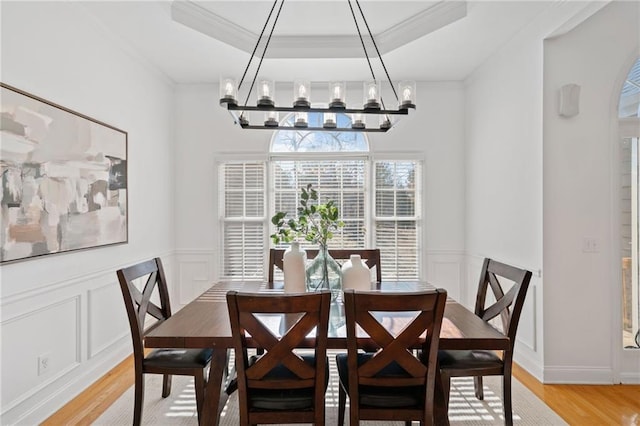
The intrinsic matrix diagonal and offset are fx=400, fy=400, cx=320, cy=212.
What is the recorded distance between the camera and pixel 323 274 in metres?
2.43

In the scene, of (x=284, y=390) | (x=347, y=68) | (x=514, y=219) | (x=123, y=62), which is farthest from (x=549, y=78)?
(x=123, y=62)

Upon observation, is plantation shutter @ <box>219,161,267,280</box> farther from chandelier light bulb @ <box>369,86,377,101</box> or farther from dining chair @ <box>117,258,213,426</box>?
chandelier light bulb @ <box>369,86,377,101</box>

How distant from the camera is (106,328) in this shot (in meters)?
3.21

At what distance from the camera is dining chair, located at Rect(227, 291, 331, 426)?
159cm

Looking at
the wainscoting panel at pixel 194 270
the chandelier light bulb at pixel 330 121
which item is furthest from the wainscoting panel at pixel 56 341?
the chandelier light bulb at pixel 330 121

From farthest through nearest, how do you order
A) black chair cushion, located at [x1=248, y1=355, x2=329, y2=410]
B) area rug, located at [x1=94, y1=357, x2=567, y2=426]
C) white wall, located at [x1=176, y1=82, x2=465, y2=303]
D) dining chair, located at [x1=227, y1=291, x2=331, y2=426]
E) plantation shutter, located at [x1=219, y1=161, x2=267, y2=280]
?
1. plantation shutter, located at [x1=219, y1=161, x2=267, y2=280]
2. white wall, located at [x1=176, y1=82, x2=465, y2=303]
3. area rug, located at [x1=94, y1=357, x2=567, y2=426]
4. black chair cushion, located at [x1=248, y1=355, x2=329, y2=410]
5. dining chair, located at [x1=227, y1=291, x2=331, y2=426]

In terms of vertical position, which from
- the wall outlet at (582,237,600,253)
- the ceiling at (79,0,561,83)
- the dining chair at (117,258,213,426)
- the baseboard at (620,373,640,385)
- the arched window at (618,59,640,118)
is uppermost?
the ceiling at (79,0,561,83)

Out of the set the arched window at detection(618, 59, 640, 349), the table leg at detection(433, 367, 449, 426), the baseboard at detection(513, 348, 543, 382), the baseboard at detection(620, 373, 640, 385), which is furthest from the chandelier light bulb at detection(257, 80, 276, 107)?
the baseboard at detection(620, 373, 640, 385)

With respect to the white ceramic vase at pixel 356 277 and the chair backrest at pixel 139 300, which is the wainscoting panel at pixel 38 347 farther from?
the white ceramic vase at pixel 356 277

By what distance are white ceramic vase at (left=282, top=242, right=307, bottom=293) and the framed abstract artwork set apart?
4.93ft

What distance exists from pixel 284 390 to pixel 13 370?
1.64 m

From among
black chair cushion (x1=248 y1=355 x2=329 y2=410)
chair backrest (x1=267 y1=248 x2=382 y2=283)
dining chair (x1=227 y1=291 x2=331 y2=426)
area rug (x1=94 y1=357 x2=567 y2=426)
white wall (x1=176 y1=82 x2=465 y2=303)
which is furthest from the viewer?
white wall (x1=176 y1=82 x2=465 y2=303)

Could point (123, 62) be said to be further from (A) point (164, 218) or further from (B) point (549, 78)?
(B) point (549, 78)

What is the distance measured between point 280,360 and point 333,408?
3.92 ft
